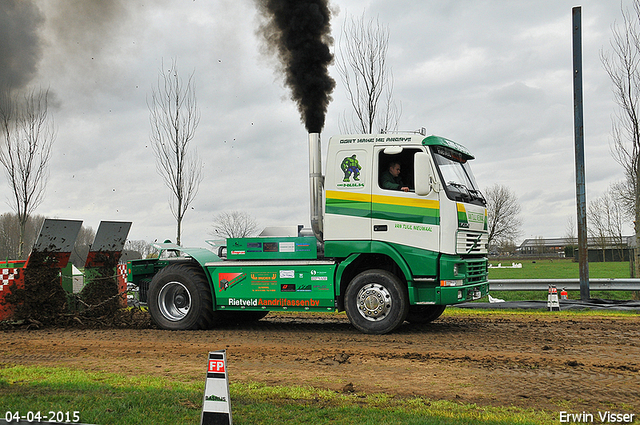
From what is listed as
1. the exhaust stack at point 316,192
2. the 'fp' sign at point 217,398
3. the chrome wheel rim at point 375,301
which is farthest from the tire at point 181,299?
the 'fp' sign at point 217,398

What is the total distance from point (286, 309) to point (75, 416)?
5068mm

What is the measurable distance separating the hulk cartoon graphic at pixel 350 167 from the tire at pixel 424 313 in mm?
3012

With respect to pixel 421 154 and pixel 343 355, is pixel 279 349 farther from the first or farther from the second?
pixel 421 154

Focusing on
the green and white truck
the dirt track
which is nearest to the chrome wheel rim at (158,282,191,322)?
the green and white truck

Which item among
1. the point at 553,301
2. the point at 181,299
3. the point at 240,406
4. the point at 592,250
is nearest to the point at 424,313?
the point at 553,301

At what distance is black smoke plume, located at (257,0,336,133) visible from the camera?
11.6m

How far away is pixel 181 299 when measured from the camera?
10.6m

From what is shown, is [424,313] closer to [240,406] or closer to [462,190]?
[462,190]

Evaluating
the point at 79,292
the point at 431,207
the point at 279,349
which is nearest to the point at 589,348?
the point at 431,207

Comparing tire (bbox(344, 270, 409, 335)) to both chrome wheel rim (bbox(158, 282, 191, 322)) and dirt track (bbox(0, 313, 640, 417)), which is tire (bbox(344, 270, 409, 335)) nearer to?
dirt track (bbox(0, 313, 640, 417))

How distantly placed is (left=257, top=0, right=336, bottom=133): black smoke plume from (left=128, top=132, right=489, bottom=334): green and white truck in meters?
1.91

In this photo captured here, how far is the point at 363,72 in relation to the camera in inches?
635

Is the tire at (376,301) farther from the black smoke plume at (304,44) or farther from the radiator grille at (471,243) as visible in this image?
the black smoke plume at (304,44)

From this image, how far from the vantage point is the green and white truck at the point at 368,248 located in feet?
29.2
